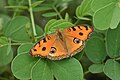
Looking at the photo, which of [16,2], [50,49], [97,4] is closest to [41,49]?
[50,49]

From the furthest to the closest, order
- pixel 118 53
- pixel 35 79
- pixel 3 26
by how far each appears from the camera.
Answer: pixel 3 26
pixel 118 53
pixel 35 79

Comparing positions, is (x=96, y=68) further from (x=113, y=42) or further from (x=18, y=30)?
(x=18, y=30)

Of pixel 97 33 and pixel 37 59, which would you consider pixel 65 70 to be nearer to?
pixel 37 59

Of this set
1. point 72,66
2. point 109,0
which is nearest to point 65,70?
point 72,66

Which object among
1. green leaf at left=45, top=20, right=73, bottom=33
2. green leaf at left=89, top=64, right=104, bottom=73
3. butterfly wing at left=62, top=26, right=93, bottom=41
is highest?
green leaf at left=45, top=20, right=73, bottom=33

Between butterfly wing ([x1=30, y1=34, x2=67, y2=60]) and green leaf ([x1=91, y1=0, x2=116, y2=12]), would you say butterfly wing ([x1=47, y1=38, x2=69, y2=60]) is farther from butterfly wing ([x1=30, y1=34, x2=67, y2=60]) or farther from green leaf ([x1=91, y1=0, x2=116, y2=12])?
green leaf ([x1=91, y1=0, x2=116, y2=12])

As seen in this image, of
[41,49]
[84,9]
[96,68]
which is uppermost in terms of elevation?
[84,9]

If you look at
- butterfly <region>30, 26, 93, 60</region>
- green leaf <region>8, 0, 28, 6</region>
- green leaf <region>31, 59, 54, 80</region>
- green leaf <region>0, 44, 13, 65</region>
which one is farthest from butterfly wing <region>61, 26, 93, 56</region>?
green leaf <region>8, 0, 28, 6</region>
